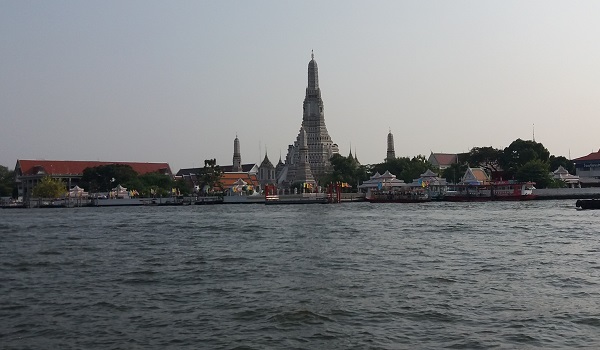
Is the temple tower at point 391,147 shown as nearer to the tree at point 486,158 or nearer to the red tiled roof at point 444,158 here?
the red tiled roof at point 444,158

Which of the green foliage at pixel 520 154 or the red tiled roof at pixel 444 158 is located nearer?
the green foliage at pixel 520 154

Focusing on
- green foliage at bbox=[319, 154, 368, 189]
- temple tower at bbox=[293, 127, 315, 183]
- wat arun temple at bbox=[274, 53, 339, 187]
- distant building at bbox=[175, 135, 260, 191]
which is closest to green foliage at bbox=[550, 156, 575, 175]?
green foliage at bbox=[319, 154, 368, 189]

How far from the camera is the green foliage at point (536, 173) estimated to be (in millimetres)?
93438

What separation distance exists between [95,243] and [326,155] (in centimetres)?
11476

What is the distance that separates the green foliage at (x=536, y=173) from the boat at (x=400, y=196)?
45.1 ft

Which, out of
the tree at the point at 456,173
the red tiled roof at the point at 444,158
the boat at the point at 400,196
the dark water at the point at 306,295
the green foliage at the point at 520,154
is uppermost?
the red tiled roof at the point at 444,158

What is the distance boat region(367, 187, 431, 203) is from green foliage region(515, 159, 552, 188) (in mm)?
13758

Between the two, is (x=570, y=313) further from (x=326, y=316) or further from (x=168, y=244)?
(x=168, y=244)

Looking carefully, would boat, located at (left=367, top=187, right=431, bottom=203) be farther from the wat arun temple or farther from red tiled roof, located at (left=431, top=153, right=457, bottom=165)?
red tiled roof, located at (left=431, top=153, right=457, bottom=165)

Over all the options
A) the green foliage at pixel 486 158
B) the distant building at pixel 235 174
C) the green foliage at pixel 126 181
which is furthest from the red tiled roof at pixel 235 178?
the green foliage at pixel 486 158

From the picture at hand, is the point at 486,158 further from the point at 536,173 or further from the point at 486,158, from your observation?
the point at 536,173

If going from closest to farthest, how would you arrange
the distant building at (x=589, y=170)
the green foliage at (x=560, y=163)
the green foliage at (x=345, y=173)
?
the distant building at (x=589, y=170) < the green foliage at (x=560, y=163) < the green foliage at (x=345, y=173)

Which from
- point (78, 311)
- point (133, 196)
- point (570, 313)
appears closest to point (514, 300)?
point (570, 313)

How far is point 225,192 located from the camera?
398 feet
